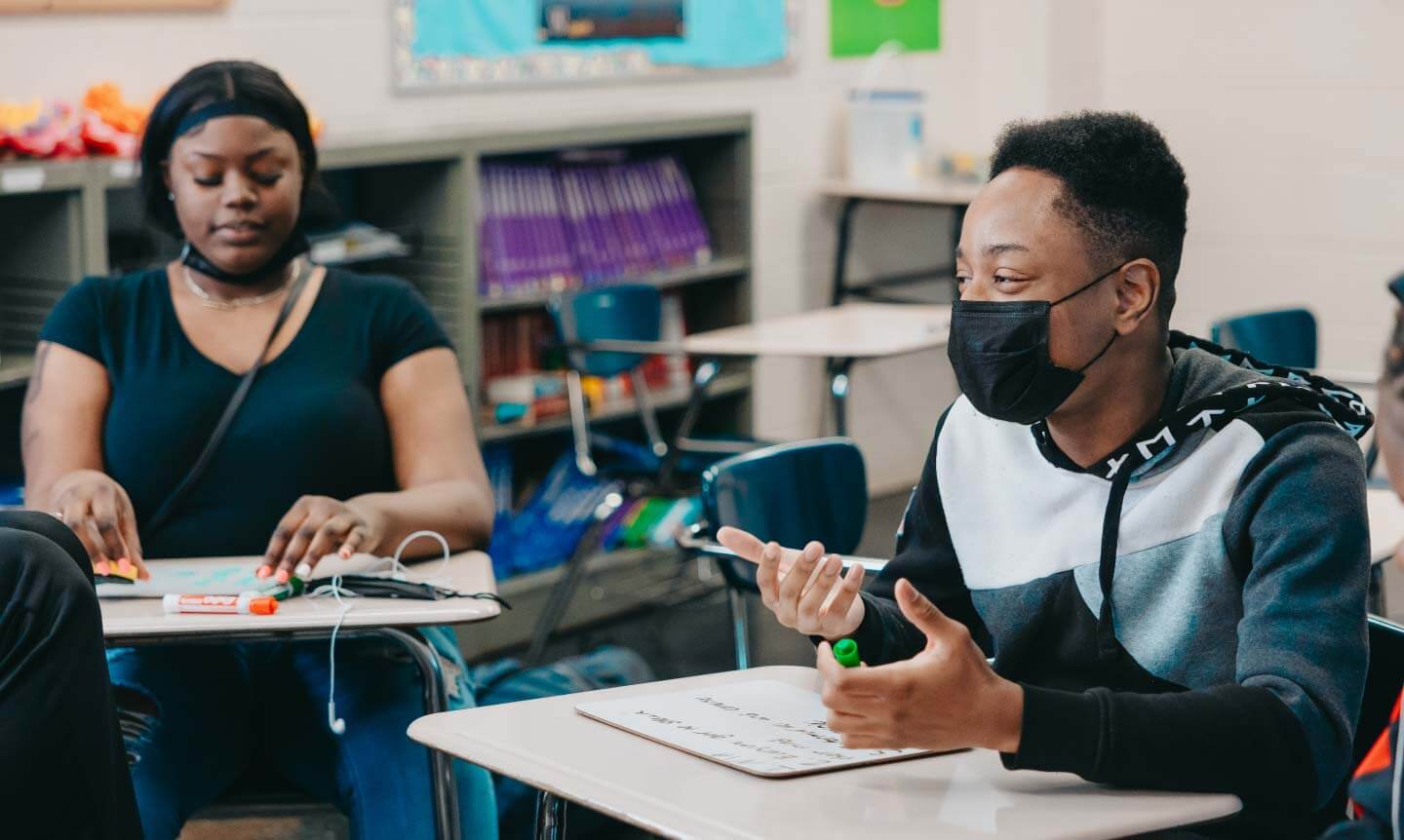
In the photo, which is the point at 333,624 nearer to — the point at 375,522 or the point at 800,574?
the point at 375,522

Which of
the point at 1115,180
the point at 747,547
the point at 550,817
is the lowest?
the point at 550,817

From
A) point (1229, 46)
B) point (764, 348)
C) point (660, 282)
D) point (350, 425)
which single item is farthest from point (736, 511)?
point (1229, 46)

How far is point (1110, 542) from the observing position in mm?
1526

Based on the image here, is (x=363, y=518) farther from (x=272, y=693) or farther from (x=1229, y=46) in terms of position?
(x=1229, y=46)

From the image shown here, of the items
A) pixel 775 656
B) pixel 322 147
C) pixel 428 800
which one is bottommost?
pixel 775 656

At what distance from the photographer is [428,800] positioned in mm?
2049

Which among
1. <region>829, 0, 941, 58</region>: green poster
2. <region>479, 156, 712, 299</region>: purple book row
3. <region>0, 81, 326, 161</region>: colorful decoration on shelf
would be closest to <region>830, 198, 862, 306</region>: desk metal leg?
<region>829, 0, 941, 58</region>: green poster

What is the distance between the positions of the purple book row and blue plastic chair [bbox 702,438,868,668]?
1.93 m

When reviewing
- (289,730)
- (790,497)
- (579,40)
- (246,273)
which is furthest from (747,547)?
(579,40)

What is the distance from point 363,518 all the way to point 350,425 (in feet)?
0.84

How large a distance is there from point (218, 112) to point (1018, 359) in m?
1.27

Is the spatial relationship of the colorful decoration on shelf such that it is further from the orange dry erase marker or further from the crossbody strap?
the orange dry erase marker

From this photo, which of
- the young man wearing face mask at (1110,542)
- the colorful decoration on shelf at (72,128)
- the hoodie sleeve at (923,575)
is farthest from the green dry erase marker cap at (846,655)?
the colorful decoration on shelf at (72,128)

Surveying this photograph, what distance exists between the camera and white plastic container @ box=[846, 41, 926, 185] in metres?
5.49
